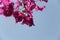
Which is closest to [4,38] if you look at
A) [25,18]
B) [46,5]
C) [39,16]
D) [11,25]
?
[11,25]

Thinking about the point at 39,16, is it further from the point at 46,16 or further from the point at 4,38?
the point at 4,38

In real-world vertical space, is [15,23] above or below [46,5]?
below

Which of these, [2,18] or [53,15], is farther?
[53,15]

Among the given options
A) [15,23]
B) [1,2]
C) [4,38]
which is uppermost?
[1,2]

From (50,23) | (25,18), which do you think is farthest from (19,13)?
(50,23)

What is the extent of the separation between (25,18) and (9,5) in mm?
167

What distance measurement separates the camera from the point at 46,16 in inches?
56.9

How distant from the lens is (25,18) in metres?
1.35

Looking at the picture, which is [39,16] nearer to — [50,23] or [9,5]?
[50,23]

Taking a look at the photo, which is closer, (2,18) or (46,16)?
(2,18)

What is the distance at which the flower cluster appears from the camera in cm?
131

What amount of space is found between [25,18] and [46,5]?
230mm

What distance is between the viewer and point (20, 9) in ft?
4.43

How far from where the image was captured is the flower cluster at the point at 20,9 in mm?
1312
